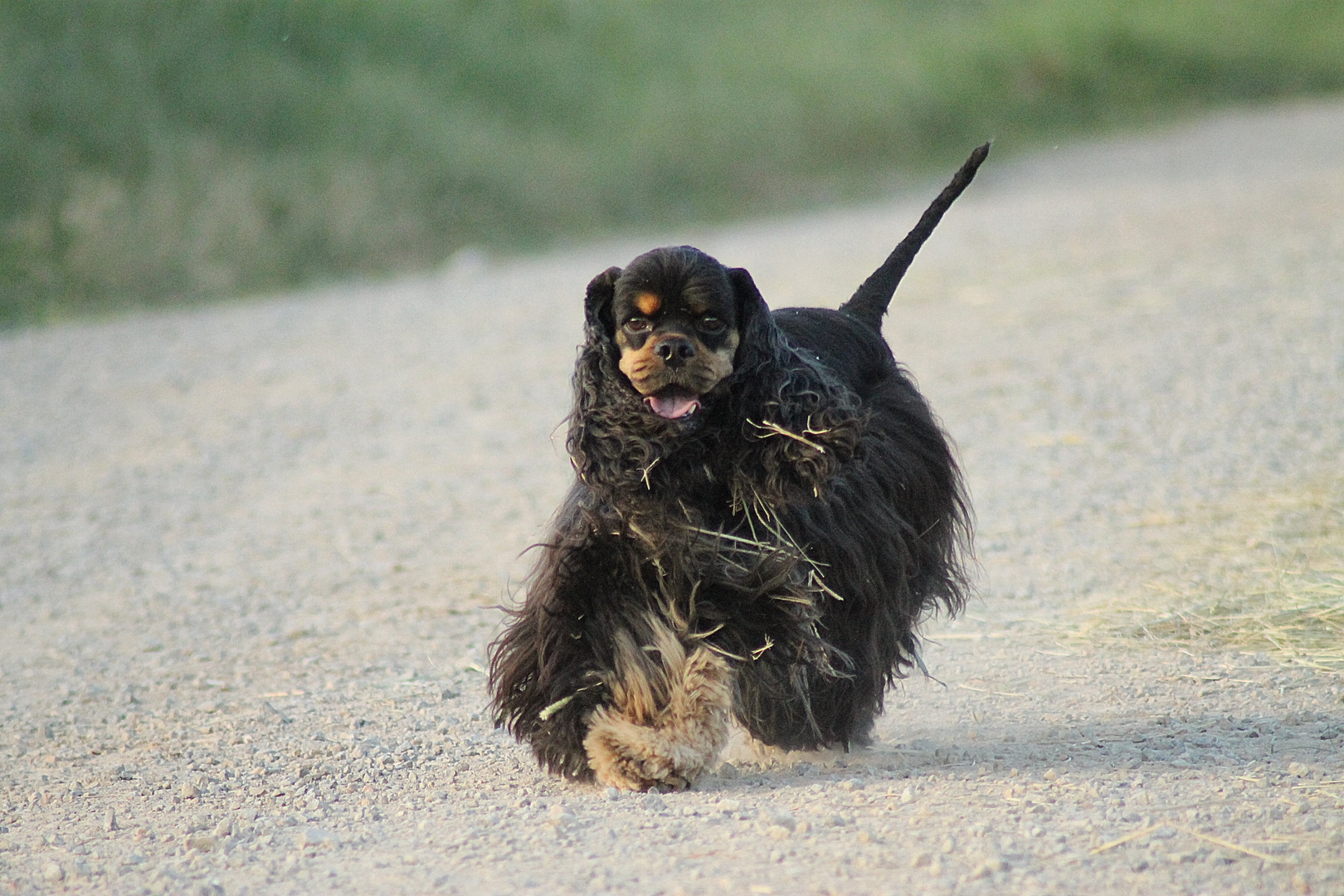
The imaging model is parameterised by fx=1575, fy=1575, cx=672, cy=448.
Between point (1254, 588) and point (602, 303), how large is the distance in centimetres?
262

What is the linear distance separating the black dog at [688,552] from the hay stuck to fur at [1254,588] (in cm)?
137

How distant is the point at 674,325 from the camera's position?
326 centimetres

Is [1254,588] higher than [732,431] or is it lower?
lower

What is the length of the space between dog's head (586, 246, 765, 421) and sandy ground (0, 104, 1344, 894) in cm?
85

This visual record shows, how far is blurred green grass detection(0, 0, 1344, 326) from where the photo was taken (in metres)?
13.3

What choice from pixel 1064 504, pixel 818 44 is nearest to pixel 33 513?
pixel 1064 504

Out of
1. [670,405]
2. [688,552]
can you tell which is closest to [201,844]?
[688,552]

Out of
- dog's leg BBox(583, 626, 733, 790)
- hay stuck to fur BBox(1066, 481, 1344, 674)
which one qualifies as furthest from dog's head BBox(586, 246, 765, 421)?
hay stuck to fur BBox(1066, 481, 1344, 674)

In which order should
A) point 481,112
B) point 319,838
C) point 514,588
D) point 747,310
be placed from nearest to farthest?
point 319,838 → point 747,310 → point 514,588 → point 481,112

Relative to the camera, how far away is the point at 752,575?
11.2ft

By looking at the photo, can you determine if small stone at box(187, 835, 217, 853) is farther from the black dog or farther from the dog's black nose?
the dog's black nose

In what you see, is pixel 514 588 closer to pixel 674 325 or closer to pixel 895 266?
pixel 895 266

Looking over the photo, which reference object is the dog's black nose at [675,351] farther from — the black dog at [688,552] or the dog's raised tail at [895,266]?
the dog's raised tail at [895,266]

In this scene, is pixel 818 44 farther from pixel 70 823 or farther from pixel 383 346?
pixel 70 823
